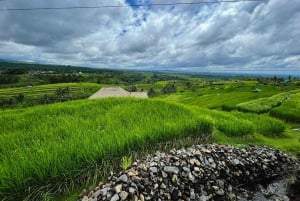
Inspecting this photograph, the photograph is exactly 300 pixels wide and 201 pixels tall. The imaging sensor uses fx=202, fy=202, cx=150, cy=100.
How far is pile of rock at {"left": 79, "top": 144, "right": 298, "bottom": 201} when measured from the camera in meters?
3.90

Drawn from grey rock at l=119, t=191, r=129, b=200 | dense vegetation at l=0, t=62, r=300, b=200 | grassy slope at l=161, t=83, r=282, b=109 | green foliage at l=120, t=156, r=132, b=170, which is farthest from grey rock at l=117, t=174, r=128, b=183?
grassy slope at l=161, t=83, r=282, b=109

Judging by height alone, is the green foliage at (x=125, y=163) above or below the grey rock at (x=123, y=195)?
above

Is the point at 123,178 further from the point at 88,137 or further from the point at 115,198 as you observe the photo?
the point at 88,137

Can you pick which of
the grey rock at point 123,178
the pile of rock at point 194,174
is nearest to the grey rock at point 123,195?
the pile of rock at point 194,174

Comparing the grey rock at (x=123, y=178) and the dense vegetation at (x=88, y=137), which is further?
the grey rock at (x=123, y=178)

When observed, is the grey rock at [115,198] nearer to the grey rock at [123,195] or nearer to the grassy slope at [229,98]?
the grey rock at [123,195]

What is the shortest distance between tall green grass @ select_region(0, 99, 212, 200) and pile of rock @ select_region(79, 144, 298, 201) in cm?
61

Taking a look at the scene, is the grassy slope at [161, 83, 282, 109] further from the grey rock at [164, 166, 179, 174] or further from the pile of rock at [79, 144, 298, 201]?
the grey rock at [164, 166, 179, 174]

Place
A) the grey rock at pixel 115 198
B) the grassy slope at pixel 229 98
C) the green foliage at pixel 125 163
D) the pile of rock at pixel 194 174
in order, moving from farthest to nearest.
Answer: the grassy slope at pixel 229 98
the green foliage at pixel 125 163
the pile of rock at pixel 194 174
the grey rock at pixel 115 198

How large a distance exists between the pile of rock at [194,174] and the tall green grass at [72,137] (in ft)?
2.01

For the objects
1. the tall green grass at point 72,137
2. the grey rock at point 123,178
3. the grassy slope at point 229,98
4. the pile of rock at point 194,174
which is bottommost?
the grassy slope at point 229,98

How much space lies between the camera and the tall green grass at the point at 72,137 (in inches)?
149

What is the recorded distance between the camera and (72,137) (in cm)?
532

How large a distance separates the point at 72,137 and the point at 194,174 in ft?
10.6
